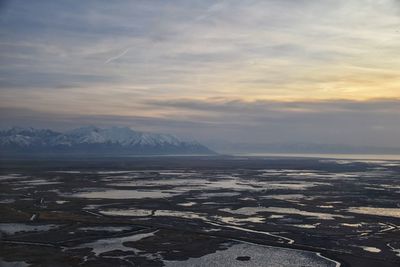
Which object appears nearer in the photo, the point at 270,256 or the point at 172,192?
the point at 270,256

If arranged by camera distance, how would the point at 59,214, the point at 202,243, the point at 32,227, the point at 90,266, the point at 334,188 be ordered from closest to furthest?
the point at 90,266 < the point at 202,243 < the point at 32,227 < the point at 59,214 < the point at 334,188

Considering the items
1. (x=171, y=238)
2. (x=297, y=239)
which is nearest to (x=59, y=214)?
(x=171, y=238)

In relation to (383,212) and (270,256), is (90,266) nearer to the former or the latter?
(270,256)

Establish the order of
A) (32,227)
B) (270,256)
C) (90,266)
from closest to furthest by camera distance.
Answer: (90,266) < (270,256) < (32,227)

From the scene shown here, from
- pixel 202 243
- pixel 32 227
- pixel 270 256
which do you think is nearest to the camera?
pixel 270 256

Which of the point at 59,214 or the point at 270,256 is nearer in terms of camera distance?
the point at 270,256

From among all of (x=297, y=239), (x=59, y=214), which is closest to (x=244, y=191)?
(x=59, y=214)

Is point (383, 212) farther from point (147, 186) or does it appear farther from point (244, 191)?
point (147, 186)

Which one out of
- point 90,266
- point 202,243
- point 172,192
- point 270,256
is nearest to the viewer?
point 90,266

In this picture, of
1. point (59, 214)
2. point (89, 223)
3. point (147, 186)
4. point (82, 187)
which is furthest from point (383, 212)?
point (82, 187)
